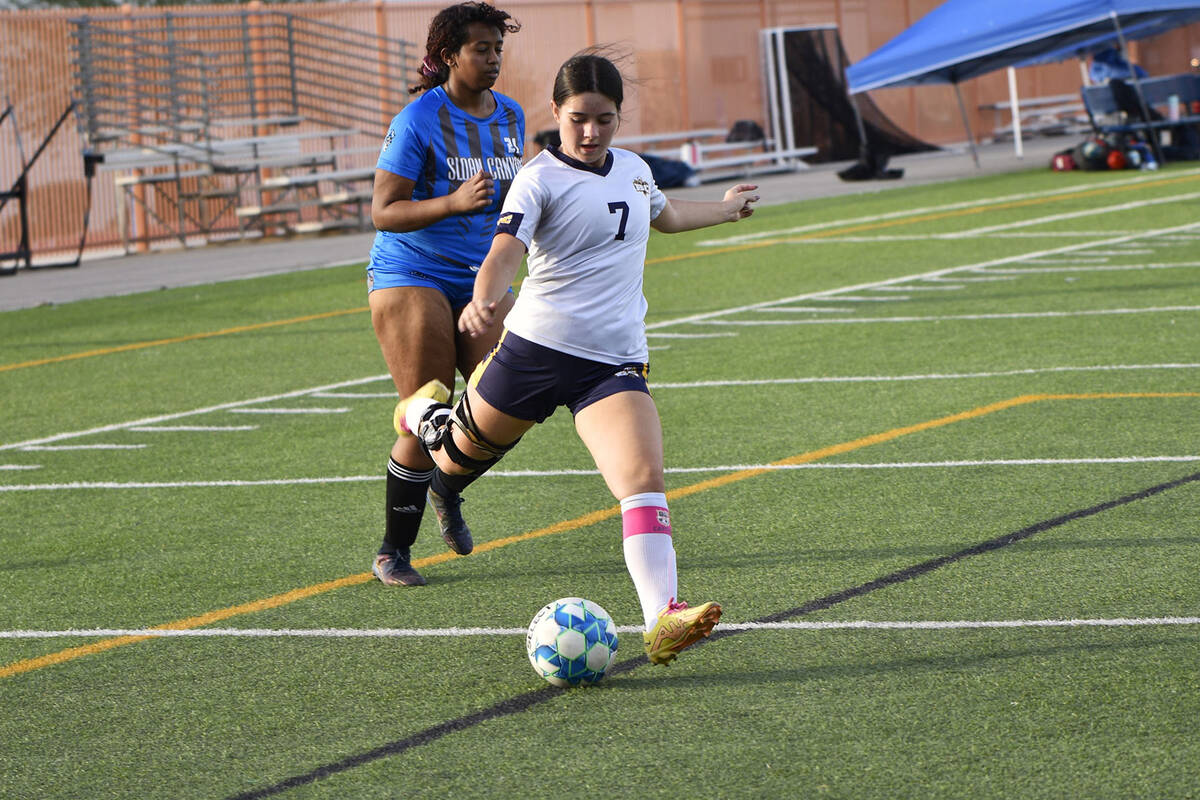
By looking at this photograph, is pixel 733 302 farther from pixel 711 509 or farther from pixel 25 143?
pixel 25 143

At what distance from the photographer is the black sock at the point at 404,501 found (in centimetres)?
639

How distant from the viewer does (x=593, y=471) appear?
848 centimetres

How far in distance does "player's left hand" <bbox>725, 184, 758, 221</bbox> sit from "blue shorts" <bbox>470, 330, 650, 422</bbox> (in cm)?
81

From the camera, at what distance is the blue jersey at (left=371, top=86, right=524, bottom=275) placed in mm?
6188

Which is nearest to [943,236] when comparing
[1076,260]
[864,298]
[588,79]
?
[1076,260]

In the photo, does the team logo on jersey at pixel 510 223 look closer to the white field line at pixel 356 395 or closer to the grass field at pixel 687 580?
the grass field at pixel 687 580

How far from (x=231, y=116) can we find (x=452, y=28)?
25130 mm

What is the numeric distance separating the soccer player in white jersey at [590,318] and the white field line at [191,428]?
5.00m

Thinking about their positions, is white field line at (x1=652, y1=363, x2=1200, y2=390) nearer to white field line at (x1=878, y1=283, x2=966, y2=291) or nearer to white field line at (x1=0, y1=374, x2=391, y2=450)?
white field line at (x1=0, y1=374, x2=391, y2=450)

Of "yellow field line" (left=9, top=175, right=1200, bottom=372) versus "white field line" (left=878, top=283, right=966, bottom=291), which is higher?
"yellow field line" (left=9, top=175, right=1200, bottom=372)

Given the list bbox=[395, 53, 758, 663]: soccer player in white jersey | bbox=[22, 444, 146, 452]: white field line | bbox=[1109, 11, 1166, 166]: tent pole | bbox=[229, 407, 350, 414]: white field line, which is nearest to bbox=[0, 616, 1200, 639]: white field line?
bbox=[395, 53, 758, 663]: soccer player in white jersey

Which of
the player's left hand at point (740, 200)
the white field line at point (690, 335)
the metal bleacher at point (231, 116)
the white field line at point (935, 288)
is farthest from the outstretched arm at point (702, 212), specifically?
the metal bleacher at point (231, 116)

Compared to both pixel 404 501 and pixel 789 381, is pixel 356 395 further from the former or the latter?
pixel 404 501

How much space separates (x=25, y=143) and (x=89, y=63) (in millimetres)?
2385
